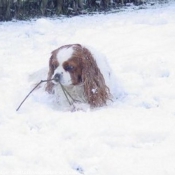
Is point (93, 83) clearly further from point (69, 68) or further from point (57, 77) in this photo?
point (57, 77)

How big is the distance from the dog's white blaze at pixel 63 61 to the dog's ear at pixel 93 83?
155 millimetres

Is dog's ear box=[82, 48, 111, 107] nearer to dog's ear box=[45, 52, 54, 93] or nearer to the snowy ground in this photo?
the snowy ground

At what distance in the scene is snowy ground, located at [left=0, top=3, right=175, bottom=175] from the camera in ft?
10.6

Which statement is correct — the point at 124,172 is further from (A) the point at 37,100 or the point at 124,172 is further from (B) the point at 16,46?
(B) the point at 16,46

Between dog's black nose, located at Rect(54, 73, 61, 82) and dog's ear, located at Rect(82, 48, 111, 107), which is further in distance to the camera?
dog's ear, located at Rect(82, 48, 111, 107)

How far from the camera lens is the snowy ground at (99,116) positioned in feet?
10.6

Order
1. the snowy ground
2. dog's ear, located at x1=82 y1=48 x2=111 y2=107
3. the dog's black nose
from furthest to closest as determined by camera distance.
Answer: dog's ear, located at x1=82 y1=48 x2=111 y2=107 → the dog's black nose → the snowy ground

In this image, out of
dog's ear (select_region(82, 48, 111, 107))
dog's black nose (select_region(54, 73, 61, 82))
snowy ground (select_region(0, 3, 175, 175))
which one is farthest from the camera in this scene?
dog's ear (select_region(82, 48, 111, 107))

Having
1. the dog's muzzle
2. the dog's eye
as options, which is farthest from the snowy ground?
the dog's eye

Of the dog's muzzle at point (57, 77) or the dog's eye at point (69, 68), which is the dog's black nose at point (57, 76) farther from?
the dog's eye at point (69, 68)

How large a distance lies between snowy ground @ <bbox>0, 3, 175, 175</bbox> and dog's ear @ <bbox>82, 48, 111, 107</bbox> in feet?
0.47

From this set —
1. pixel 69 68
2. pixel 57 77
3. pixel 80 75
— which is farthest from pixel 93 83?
pixel 57 77

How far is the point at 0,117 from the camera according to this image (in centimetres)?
402

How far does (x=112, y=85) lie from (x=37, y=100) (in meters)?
0.83
